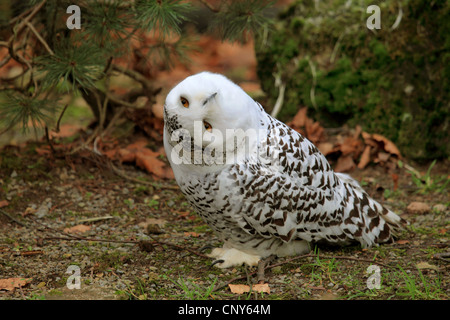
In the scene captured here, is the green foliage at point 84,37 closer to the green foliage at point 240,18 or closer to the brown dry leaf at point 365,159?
the green foliage at point 240,18

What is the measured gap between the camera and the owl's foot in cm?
367

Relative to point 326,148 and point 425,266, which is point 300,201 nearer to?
point 425,266

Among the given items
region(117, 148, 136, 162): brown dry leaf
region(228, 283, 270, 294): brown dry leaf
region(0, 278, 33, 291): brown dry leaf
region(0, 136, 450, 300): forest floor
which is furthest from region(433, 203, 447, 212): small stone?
region(0, 278, 33, 291): brown dry leaf

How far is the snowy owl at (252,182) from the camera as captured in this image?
3.10 m

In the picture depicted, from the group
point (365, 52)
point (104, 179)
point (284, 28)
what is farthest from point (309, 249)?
point (284, 28)

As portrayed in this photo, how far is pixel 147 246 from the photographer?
3.82 metres

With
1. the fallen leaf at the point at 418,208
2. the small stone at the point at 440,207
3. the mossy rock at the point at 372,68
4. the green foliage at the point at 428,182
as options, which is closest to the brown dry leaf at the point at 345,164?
the mossy rock at the point at 372,68

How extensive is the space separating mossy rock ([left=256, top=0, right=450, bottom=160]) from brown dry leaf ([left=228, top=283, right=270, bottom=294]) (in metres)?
2.65

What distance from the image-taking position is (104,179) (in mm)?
4961

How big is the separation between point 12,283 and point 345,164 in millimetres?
3244

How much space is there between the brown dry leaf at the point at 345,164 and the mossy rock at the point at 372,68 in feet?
1.38

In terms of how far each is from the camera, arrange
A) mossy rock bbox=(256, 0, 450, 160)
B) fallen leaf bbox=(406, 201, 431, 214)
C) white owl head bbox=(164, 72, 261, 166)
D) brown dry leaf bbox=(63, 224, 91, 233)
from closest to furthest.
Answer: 1. white owl head bbox=(164, 72, 261, 166)
2. brown dry leaf bbox=(63, 224, 91, 233)
3. fallen leaf bbox=(406, 201, 431, 214)
4. mossy rock bbox=(256, 0, 450, 160)

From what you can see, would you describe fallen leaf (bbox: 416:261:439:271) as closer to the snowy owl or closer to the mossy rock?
the snowy owl

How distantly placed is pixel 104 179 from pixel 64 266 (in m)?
1.52
